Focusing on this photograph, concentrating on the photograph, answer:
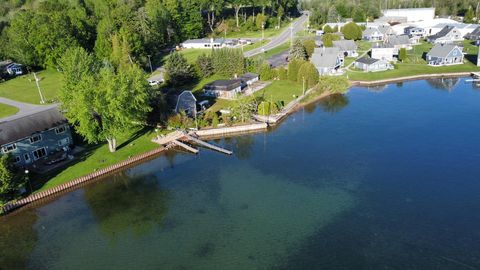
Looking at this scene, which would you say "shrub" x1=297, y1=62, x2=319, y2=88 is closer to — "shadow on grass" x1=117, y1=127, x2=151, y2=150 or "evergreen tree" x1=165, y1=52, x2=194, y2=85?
"evergreen tree" x1=165, y1=52, x2=194, y2=85

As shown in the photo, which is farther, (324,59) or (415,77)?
(324,59)

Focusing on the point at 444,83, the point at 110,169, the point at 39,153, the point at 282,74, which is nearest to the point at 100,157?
the point at 110,169

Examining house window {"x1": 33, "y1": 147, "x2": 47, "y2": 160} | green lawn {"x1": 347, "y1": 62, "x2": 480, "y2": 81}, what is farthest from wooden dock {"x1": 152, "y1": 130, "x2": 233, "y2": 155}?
green lawn {"x1": 347, "y1": 62, "x2": 480, "y2": 81}

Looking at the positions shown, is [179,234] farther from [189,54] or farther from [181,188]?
[189,54]

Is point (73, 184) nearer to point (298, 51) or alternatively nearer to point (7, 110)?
point (7, 110)

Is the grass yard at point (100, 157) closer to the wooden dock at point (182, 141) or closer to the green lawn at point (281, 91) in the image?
the wooden dock at point (182, 141)

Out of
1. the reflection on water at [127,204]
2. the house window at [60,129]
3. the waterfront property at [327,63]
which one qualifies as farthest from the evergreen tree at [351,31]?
the house window at [60,129]

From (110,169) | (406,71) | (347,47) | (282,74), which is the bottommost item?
(406,71)
